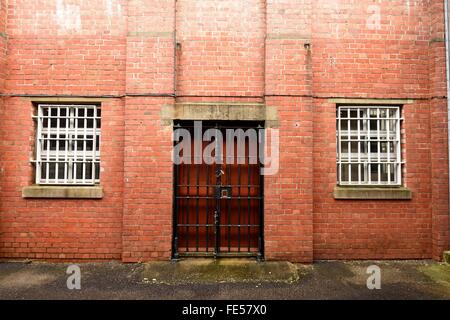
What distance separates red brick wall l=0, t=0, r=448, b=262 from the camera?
5.50 meters

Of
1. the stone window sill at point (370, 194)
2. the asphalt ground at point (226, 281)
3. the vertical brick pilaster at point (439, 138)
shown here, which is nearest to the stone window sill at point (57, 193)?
the asphalt ground at point (226, 281)

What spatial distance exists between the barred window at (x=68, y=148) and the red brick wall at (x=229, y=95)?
0.70 feet

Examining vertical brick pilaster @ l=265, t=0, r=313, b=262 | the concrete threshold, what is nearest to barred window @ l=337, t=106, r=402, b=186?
vertical brick pilaster @ l=265, t=0, r=313, b=262

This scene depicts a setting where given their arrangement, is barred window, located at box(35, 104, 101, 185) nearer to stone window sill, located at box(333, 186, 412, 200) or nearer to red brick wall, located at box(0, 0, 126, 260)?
red brick wall, located at box(0, 0, 126, 260)

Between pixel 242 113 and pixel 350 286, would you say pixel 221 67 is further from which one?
pixel 350 286

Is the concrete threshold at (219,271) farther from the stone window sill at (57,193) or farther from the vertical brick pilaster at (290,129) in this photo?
the stone window sill at (57,193)

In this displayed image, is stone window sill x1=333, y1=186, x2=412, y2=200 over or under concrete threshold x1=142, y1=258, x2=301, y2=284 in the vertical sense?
over

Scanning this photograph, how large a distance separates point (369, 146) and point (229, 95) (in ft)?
9.54

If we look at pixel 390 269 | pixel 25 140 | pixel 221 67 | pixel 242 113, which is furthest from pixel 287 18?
pixel 25 140

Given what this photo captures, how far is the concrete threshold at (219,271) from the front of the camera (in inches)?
185

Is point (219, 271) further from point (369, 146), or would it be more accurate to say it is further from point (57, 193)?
point (369, 146)

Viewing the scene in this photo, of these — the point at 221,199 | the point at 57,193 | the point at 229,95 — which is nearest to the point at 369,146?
the point at 229,95

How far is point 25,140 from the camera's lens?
18.6 feet

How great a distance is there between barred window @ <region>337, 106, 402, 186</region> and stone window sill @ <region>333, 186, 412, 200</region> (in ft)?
0.70
